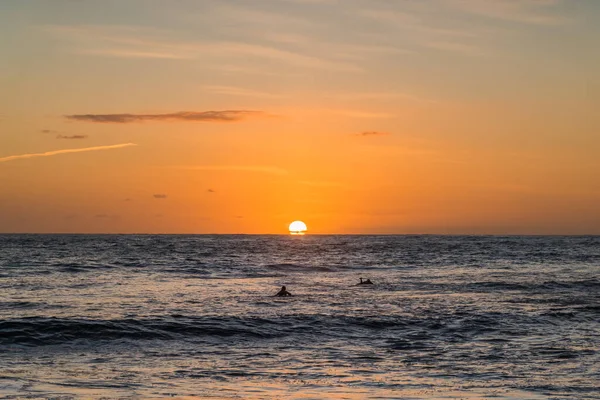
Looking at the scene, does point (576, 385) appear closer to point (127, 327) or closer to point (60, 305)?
point (127, 327)

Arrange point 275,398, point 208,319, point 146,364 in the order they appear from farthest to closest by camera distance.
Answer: point 208,319
point 146,364
point 275,398

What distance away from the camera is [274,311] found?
29.8m

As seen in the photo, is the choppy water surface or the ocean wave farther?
the ocean wave

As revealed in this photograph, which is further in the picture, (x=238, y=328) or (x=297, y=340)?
(x=238, y=328)

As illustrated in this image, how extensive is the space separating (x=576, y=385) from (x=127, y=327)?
601 inches

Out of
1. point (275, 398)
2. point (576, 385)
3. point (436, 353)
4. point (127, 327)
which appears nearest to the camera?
point (275, 398)

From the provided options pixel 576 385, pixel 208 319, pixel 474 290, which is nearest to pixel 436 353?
pixel 576 385

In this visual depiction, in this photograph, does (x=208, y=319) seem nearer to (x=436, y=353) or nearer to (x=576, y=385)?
(x=436, y=353)

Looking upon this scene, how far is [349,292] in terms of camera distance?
1564 inches

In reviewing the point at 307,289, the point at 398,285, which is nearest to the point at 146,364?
the point at 307,289

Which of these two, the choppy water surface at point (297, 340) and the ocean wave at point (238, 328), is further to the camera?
the ocean wave at point (238, 328)

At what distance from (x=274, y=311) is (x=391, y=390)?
1472 centimetres

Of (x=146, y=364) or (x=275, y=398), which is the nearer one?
(x=275, y=398)

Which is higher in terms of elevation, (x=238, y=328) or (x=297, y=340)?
(x=238, y=328)
